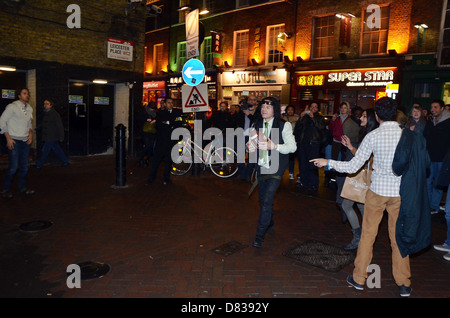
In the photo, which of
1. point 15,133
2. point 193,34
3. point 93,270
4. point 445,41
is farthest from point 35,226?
point 445,41

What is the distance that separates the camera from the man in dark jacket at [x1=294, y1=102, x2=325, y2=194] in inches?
324

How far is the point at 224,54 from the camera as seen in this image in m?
22.0

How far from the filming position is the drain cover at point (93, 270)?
3816 millimetres

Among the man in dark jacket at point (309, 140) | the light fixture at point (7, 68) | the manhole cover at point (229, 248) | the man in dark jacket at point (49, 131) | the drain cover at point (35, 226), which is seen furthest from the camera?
the light fixture at point (7, 68)

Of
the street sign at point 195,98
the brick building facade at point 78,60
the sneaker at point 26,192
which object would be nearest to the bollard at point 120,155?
the sneaker at point 26,192

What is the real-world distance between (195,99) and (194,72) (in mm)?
691

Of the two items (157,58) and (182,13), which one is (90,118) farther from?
(157,58)

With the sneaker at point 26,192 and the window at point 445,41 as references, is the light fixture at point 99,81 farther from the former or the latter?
the window at point 445,41

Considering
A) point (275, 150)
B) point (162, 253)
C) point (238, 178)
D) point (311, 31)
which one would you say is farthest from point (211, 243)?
point (311, 31)

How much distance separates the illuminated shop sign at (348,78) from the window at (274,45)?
1790 mm

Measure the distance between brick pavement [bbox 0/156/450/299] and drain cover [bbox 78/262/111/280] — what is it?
0.08m

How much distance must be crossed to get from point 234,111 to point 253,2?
41.9 feet

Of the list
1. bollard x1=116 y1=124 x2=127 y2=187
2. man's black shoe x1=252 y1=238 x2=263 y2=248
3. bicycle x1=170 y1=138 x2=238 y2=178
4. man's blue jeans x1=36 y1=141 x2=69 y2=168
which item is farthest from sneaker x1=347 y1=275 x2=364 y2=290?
man's blue jeans x1=36 y1=141 x2=69 y2=168

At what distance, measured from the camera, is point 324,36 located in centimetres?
1784
